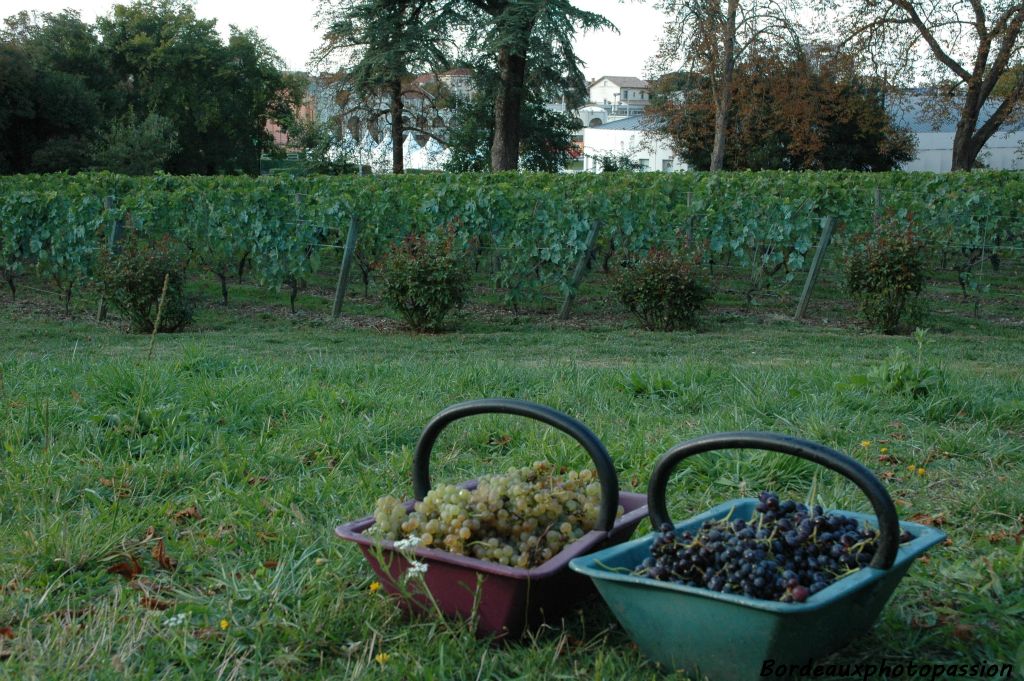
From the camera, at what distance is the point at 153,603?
264 cm

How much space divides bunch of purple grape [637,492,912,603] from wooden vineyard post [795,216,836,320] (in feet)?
30.9

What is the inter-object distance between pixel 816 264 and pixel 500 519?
31.7ft

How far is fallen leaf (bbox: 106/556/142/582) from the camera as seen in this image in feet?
9.35

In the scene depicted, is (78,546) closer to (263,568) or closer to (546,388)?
(263,568)

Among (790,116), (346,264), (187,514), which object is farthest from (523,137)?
(187,514)

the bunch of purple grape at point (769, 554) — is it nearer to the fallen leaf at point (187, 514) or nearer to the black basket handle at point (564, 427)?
the black basket handle at point (564, 427)

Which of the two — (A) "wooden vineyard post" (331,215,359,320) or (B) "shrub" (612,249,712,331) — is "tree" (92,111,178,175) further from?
(B) "shrub" (612,249,712,331)

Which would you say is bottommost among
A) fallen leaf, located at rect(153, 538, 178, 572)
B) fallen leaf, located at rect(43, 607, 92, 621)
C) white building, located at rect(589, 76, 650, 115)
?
fallen leaf, located at rect(43, 607, 92, 621)

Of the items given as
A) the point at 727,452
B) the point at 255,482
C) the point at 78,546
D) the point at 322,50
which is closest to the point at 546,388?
the point at 727,452

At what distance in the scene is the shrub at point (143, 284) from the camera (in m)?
10.5

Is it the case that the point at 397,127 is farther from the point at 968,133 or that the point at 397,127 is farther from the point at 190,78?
the point at 190,78

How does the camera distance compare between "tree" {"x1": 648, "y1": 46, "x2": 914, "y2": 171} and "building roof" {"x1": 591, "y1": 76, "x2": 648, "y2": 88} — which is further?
"building roof" {"x1": 591, "y1": 76, "x2": 648, "y2": 88}

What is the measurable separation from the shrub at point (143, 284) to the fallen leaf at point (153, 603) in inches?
326

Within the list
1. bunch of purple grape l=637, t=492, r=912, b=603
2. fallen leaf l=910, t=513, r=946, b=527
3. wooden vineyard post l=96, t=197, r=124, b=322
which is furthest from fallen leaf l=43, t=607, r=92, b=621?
wooden vineyard post l=96, t=197, r=124, b=322
